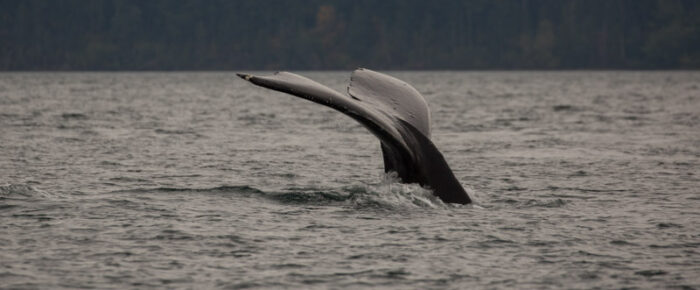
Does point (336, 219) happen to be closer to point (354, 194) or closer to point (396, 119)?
point (396, 119)

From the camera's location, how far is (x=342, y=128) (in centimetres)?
3538

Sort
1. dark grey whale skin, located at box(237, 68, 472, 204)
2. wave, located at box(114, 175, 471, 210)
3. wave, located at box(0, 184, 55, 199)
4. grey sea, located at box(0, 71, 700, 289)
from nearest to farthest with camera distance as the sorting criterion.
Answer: grey sea, located at box(0, 71, 700, 289) < dark grey whale skin, located at box(237, 68, 472, 204) < wave, located at box(114, 175, 471, 210) < wave, located at box(0, 184, 55, 199)

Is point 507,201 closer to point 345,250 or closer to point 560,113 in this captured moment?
point 345,250

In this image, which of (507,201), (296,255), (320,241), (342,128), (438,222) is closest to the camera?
(296,255)

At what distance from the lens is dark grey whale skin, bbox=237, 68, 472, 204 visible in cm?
1085

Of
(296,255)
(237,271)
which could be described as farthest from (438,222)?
(237,271)

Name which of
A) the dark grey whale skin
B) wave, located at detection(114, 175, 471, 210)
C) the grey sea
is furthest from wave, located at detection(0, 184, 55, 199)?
the dark grey whale skin

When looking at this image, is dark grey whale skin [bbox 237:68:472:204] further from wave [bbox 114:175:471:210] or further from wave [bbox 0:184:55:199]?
wave [bbox 0:184:55:199]
